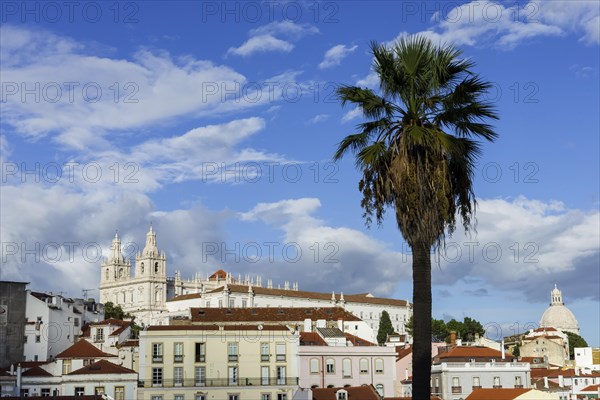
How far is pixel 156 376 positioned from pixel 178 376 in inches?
68.5

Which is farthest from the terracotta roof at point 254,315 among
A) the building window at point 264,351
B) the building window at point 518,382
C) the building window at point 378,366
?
the building window at point 518,382

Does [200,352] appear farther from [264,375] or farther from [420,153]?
[420,153]

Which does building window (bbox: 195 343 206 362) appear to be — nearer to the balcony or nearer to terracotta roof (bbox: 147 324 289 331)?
terracotta roof (bbox: 147 324 289 331)

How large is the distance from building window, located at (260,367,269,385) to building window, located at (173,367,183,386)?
21.4ft

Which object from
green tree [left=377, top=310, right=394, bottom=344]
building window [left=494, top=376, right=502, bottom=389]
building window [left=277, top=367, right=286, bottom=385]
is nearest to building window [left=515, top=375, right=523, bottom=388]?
building window [left=494, top=376, right=502, bottom=389]

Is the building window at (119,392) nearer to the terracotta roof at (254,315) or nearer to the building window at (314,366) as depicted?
the building window at (314,366)

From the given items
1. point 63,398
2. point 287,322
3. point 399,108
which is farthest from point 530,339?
point 399,108

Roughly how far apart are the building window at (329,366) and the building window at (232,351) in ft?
28.7

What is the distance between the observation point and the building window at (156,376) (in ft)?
231

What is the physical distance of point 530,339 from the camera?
6304 inches

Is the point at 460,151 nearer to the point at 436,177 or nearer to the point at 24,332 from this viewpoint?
the point at 436,177

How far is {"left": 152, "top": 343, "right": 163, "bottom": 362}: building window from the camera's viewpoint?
233 ft

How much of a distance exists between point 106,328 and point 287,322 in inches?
802

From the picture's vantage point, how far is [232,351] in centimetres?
7288
